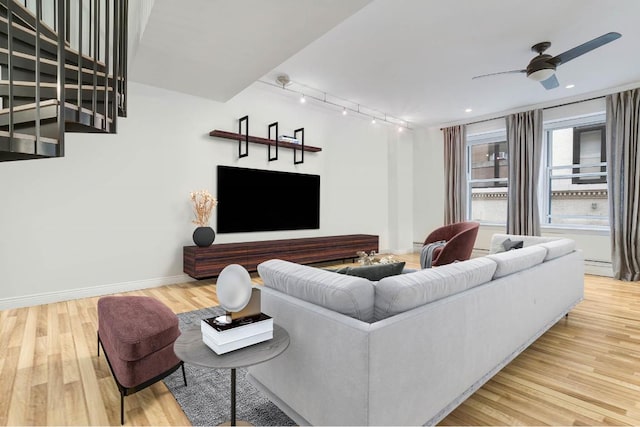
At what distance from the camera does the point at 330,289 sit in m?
1.36

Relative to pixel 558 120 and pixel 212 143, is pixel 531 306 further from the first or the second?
pixel 558 120

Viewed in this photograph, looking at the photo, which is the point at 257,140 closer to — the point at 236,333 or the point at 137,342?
the point at 137,342

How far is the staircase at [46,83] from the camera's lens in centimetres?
169

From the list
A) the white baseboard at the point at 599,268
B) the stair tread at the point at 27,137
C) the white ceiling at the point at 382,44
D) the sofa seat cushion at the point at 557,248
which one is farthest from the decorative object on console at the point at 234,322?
the white baseboard at the point at 599,268

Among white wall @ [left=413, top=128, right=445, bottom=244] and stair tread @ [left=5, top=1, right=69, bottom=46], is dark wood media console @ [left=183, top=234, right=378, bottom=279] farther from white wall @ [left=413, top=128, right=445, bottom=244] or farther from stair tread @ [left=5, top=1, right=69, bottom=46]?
stair tread @ [left=5, top=1, right=69, bottom=46]

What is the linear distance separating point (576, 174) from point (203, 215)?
612cm

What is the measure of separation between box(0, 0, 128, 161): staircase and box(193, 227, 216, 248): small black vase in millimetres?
1670

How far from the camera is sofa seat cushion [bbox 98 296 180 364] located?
1.60 meters

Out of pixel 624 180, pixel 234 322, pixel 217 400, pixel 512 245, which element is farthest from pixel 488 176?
pixel 234 322

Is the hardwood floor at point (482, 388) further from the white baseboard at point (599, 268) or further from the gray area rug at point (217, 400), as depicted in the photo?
the white baseboard at point (599, 268)

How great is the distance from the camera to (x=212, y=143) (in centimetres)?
449

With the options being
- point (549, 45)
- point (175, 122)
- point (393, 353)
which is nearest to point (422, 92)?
point (549, 45)

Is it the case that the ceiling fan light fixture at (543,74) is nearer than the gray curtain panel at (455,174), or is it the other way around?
the ceiling fan light fixture at (543,74)

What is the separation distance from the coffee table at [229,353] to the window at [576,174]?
620 cm
